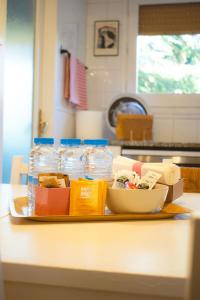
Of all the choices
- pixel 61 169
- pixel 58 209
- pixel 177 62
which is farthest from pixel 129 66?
pixel 58 209

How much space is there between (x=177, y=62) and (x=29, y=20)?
144cm

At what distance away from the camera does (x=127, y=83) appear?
3.46 metres

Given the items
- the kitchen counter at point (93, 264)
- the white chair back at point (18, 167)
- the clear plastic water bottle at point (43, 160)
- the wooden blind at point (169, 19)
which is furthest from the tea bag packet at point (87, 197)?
the wooden blind at point (169, 19)

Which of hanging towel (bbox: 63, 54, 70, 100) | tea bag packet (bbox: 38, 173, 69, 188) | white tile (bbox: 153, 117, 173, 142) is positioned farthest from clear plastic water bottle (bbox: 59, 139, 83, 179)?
white tile (bbox: 153, 117, 173, 142)

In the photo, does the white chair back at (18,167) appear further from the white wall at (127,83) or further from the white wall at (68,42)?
the white wall at (127,83)

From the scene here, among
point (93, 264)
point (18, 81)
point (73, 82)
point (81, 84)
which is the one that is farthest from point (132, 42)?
point (93, 264)

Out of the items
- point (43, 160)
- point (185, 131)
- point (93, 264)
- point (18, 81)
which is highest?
point (18, 81)

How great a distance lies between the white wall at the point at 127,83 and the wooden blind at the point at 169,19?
56 millimetres

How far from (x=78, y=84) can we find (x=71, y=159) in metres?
2.14

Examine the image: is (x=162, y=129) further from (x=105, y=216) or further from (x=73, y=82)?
(x=105, y=216)

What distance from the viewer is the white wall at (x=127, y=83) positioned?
11.0ft

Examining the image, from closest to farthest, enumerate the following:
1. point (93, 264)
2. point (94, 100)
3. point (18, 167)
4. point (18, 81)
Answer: point (93, 264) → point (18, 167) → point (18, 81) → point (94, 100)

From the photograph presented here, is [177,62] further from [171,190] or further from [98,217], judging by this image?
[98,217]

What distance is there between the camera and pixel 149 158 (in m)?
2.75
